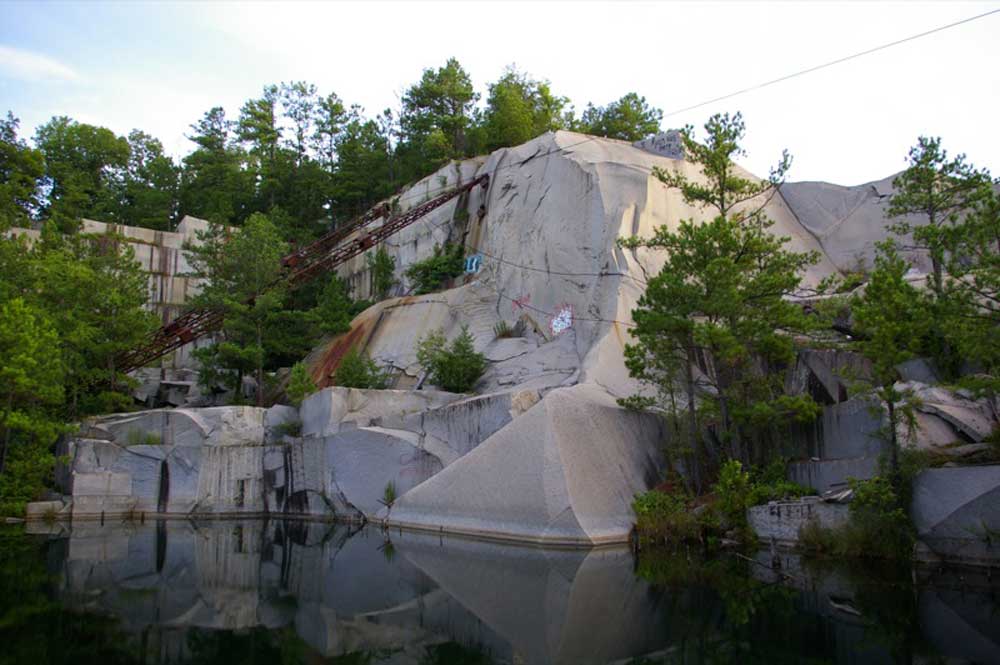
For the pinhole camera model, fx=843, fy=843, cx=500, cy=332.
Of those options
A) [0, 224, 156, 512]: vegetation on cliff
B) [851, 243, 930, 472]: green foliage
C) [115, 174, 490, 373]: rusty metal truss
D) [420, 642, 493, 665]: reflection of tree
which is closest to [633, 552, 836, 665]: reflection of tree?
[420, 642, 493, 665]: reflection of tree

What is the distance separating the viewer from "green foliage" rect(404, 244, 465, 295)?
31.8m

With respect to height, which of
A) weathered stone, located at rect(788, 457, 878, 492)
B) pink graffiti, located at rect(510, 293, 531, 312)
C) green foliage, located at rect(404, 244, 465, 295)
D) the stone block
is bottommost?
the stone block

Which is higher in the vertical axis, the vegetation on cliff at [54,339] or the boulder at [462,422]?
the vegetation on cliff at [54,339]

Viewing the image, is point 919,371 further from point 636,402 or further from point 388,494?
point 388,494

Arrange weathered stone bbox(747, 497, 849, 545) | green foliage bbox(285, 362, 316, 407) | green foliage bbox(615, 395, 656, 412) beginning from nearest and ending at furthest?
weathered stone bbox(747, 497, 849, 545) → green foliage bbox(615, 395, 656, 412) → green foliage bbox(285, 362, 316, 407)

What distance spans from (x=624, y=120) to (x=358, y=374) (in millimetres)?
18108

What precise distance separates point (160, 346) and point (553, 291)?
45.7ft

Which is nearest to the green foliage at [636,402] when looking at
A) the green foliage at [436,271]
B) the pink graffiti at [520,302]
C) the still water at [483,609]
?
the still water at [483,609]

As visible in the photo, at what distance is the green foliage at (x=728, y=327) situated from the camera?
16.5 metres

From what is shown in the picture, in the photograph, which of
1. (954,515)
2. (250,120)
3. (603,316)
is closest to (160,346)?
(603,316)

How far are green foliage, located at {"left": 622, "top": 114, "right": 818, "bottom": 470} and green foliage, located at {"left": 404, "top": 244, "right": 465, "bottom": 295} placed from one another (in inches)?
559

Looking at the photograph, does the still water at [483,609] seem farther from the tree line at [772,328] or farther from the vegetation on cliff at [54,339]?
the vegetation on cliff at [54,339]

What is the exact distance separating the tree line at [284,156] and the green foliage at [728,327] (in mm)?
19794

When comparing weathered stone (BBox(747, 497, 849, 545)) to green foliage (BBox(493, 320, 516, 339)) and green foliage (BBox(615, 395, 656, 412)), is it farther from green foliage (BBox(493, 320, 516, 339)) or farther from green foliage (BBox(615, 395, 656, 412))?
green foliage (BBox(493, 320, 516, 339))
